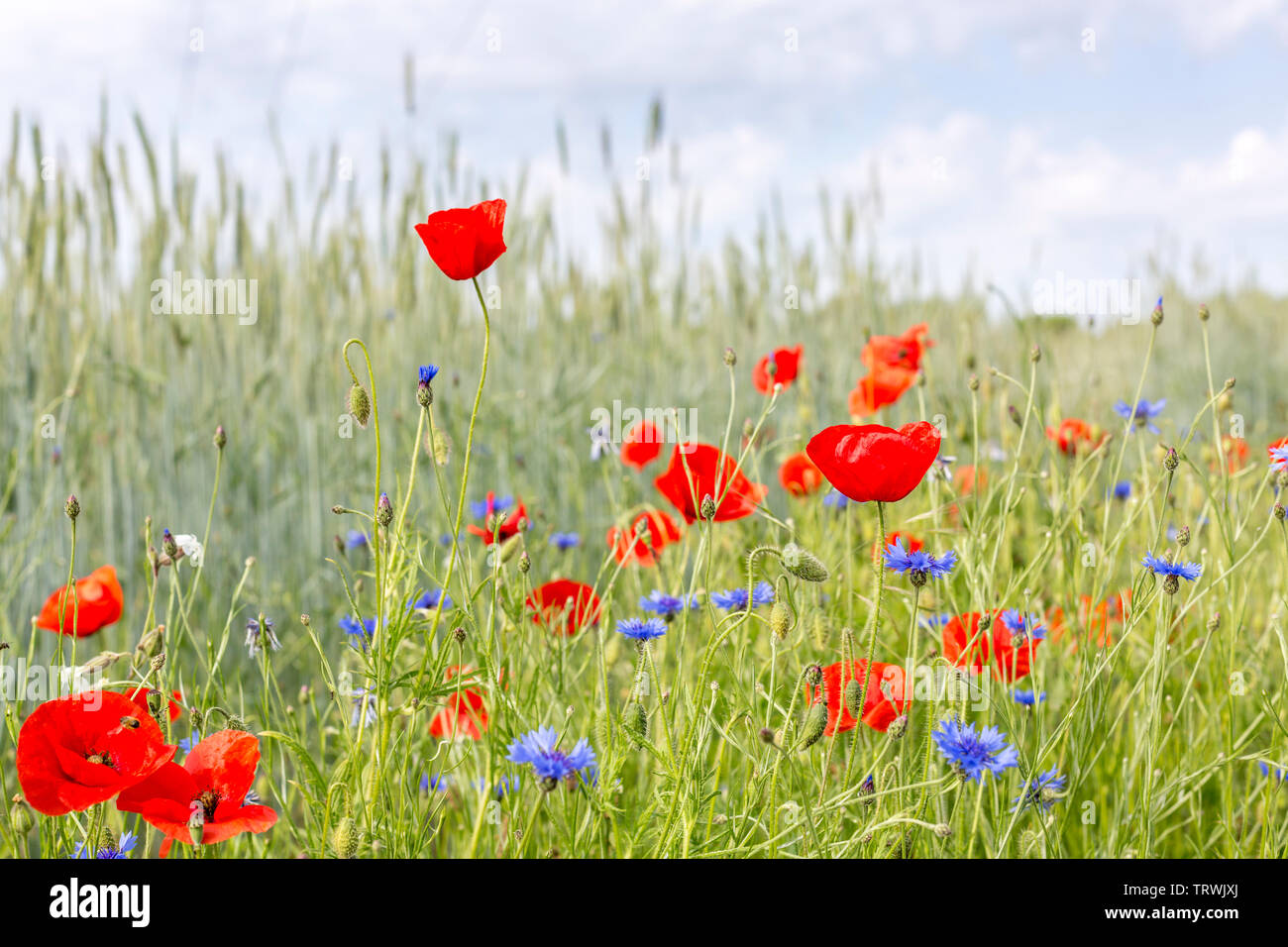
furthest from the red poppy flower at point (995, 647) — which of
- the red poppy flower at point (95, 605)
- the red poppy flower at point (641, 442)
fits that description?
the red poppy flower at point (95, 605)

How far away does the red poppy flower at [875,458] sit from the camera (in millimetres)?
825

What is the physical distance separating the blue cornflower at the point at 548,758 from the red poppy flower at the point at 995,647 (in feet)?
1.41

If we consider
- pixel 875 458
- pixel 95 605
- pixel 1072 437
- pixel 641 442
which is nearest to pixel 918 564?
pixel 875 458

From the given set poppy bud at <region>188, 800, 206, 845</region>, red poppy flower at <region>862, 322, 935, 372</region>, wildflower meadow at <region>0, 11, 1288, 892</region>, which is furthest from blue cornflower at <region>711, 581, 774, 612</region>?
red poppy flower at <region>862, 322, 935, 372</region>

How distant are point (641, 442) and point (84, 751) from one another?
0.84 m

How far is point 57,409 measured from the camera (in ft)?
7.82

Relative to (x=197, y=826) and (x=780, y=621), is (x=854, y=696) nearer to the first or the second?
(x=780, y=621)

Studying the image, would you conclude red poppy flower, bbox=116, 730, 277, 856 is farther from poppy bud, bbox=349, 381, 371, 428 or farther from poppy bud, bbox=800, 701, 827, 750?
poppy bud, bbox=800, 701, 827, 750

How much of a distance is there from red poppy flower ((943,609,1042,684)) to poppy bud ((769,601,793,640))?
0.81 ft

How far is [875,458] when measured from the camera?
0.83 m
